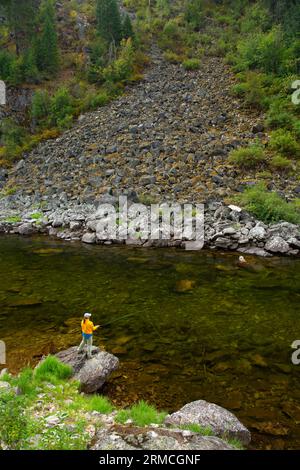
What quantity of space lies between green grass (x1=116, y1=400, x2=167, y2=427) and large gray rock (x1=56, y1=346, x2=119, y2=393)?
56.6 inches

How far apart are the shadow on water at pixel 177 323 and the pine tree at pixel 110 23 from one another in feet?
133

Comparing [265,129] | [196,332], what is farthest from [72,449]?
[265,129]

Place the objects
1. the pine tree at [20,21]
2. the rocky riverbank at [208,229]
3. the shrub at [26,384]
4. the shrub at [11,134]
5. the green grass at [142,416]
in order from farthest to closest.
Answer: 1. the pine tree at [20,21]
2. the shrub at [11,134]
3. the rocky riverbank at [208,229]
4. the shrub at [26,384]
5. the green grass at [142,416]

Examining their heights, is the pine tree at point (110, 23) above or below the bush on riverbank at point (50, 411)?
above

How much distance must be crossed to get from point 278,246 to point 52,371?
47.9 ft

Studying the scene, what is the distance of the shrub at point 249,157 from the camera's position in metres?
27.3

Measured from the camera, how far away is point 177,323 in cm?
1152

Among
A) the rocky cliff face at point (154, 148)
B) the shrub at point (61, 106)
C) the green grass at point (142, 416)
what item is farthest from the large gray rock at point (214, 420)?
the shrub at point (61, 106)

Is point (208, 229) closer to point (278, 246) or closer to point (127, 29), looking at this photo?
point (278, 246)

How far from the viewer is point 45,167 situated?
33.7 metres

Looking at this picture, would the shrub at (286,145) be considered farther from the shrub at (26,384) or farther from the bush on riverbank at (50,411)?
the shrub at (26,384)

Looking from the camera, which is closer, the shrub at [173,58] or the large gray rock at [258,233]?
the large gray rock at [258,233]

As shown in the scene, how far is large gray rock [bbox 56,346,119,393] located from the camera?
26.5 ft

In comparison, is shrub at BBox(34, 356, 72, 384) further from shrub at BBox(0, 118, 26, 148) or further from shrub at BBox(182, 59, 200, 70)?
shrub at BBox(182, 59, 200, 70)
